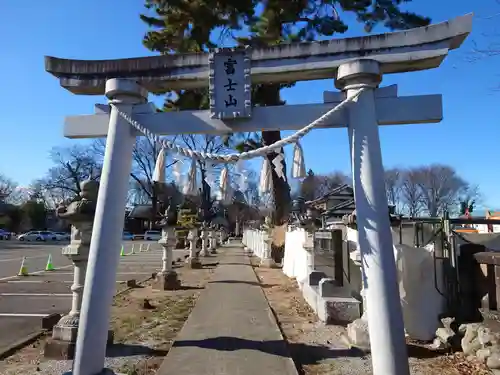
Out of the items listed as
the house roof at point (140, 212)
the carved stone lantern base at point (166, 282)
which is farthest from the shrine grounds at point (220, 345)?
the house roof at point (140, 212)

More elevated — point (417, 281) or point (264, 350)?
point (417, 281)

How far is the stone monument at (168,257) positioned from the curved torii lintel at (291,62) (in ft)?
25.7

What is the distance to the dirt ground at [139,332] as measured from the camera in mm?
5055

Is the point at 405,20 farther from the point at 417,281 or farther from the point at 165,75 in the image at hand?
the point at 165,75

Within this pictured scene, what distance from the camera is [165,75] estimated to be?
15.5 ft

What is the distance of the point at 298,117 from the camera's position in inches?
174

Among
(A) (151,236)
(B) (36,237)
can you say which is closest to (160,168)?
(B) (36,237)

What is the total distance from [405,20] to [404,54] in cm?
934

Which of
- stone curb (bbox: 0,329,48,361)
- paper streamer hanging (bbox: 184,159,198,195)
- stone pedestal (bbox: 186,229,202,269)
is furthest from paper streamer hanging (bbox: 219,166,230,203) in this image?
stone pedestal (bbox: 186,229,202,269)

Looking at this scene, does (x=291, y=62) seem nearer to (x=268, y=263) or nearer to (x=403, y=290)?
(x=403, y=290)

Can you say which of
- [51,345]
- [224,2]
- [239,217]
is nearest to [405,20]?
[224,2]

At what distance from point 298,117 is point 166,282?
879 cm

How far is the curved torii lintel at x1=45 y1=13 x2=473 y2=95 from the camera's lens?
4176mm

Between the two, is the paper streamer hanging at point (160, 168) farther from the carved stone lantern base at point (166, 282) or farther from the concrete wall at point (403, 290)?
the carved stone lantern base at point (166, 282)
